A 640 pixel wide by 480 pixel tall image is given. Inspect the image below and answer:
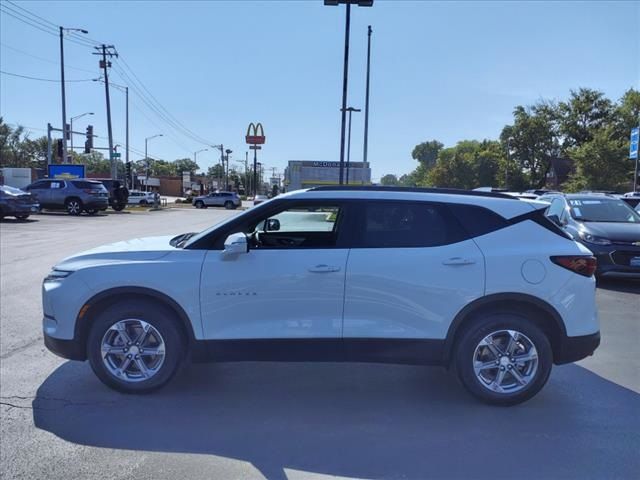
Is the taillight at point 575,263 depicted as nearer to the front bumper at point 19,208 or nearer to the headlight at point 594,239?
the headlight at point 594,239

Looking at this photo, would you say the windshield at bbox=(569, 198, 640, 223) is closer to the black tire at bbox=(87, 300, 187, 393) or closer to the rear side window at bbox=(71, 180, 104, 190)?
the black tire at bbox=(87, 300, 187, 393)

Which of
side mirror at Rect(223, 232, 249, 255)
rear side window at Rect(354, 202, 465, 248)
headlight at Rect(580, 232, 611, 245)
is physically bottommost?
headlight at Rect(580, 232, 611, 245)

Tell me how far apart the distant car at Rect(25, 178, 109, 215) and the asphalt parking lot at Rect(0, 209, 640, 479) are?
78.4 ft

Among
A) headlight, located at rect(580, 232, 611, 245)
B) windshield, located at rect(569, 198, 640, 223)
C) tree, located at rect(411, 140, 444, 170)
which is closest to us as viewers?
headlight, located at rect(580, 232, 611, 245)

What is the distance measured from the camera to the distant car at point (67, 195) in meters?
27.0

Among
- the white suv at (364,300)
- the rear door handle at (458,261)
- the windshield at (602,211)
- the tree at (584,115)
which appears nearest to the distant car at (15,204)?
the white suv at (364,300)

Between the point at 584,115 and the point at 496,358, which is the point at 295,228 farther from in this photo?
the point at 584,115

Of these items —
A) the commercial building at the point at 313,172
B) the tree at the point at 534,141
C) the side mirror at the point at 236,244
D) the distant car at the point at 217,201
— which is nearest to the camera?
the side mirror at the point at 236,244

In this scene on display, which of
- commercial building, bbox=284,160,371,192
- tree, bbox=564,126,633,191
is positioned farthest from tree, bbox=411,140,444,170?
commercial building, bbox=284,160,371,192

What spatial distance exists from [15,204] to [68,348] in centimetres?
2070

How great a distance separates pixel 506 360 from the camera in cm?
405

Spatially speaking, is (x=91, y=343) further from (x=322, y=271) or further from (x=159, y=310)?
(x=322, y=271)

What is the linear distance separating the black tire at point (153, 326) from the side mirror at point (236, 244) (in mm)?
748

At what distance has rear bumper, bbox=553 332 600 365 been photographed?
4023 mm
